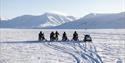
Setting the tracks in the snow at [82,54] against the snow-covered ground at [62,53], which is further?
the snow-covered ground at [62,53]

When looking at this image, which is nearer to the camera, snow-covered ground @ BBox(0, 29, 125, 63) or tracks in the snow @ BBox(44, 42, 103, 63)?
tracks in the snow @ BBox(44, 42, 103, 63)

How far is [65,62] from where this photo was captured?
45.6ft

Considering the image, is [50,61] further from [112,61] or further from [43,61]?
[112,61]

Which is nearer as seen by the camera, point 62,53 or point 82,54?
point 82,54

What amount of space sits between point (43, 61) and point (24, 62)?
966 millimetres

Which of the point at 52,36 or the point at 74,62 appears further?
the point at 52,36

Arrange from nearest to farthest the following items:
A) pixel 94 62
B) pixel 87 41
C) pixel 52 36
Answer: pixel 94 62 < pixel 87 41 < pixel 52 36

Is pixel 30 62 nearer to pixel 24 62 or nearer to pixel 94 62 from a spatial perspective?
pixel 24 62

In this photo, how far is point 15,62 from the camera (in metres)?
13.8

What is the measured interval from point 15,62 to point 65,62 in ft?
7.94

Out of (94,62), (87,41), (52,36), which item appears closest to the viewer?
(94,62)

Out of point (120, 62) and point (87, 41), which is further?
point (87, 41)

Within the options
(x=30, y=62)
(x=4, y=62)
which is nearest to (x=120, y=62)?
(x=30, y=62)

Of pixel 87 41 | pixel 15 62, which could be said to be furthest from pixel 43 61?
pixel 87 41
